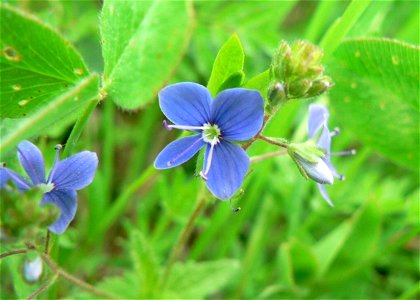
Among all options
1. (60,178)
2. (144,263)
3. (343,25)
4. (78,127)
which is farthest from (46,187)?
(343,25)

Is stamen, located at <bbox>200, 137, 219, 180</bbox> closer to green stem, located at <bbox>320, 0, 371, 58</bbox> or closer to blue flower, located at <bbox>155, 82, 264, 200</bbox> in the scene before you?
blue flower, located at <bbox>155, 82, 264, 200</bbox>

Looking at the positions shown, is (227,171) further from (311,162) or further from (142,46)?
(142,46)

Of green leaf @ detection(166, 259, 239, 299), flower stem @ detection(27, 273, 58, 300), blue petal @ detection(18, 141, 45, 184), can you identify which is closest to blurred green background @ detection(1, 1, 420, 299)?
green leaf @ detection(166, 259, 239, 299)

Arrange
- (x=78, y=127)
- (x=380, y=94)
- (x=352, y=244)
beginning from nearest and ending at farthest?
(x=78, y=127)
(x=380, y=94)
(x=352, y=244)

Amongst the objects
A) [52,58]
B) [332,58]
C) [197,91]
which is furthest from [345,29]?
[52,58]

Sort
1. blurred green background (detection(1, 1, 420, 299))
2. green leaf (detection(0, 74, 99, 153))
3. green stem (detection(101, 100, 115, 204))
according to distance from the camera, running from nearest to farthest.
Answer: green leaf (detection(0, 74, 99, 153)) → blurred green background (detection(1, 1, 420, 299)) → green stem (detection(101, 100, 115, 204))
